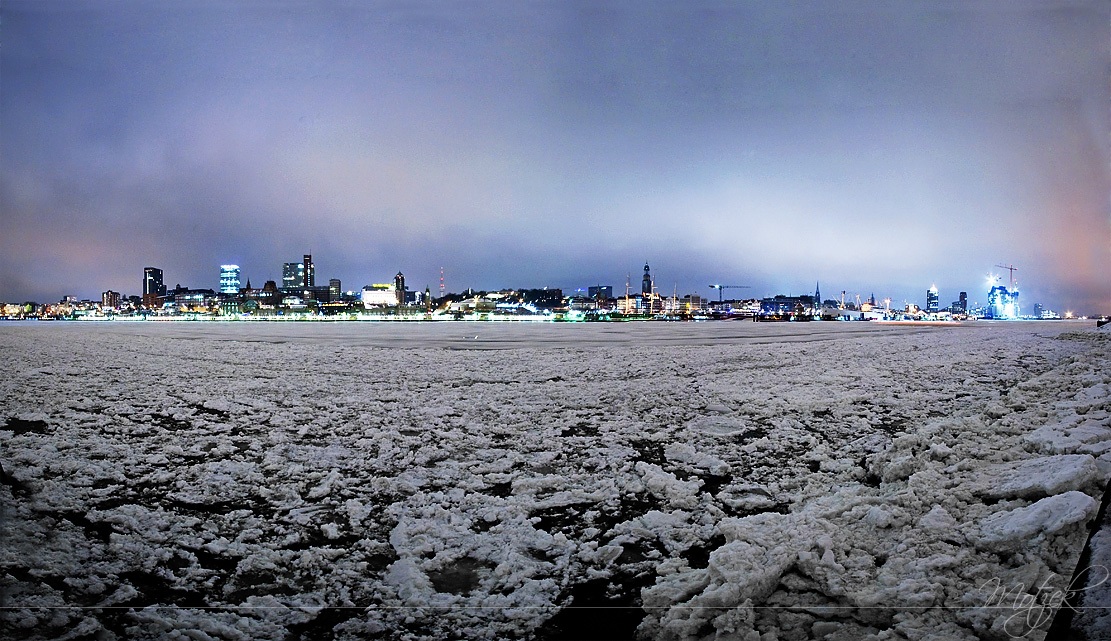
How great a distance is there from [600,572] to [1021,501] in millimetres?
2360

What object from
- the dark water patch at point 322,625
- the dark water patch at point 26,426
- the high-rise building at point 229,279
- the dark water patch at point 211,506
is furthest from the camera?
the high-rise building at point 229,279

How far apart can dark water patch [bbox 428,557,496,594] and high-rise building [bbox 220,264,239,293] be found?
211042 mm

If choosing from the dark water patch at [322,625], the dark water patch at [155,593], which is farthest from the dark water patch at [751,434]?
the dark water patch at [155,593]

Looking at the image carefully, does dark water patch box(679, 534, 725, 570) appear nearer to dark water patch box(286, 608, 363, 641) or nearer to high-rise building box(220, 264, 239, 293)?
dark water patch box(286, 608, 363, 641)

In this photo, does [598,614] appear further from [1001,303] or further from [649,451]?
[1001,303]

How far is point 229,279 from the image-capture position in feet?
601

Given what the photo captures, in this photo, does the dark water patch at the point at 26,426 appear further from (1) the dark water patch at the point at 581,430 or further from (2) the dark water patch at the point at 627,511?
(2) the dark water patch at the point at 627,511

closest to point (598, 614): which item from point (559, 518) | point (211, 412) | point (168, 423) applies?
point (559, 518)

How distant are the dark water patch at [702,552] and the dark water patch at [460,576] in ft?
3.26

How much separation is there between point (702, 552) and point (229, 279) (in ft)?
704

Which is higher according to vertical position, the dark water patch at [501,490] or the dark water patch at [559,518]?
the dark water patch at [501,490]

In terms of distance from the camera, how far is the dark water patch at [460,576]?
2439mm

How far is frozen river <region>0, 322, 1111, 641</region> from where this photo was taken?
2227 mm

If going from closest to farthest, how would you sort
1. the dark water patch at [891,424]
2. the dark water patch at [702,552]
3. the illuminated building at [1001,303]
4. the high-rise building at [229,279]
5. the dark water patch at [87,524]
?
1. the dark water patch at [702,552]
2. the dark water patch at [87,524]
3. the dark water patch at [891,424]
4. the illuminated building at [1001,303]
5. the high-rise building at [229,279]
